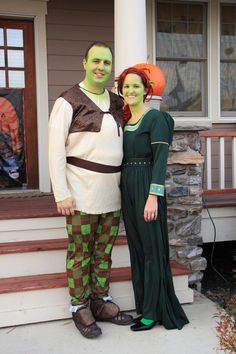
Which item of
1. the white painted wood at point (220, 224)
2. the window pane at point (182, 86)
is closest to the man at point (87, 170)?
the white painted wood at point (220, 224)

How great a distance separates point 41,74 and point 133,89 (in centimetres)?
255

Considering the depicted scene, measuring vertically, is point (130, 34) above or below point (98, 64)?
above

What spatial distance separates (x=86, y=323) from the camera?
8.72 ft

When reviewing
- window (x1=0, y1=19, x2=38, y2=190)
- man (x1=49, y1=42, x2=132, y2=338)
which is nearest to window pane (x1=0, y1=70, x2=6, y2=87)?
window (x1=0, y1=19, x2=38, y2=190)

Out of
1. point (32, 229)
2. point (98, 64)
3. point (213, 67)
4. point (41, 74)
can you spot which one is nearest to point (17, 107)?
point (41, 74)

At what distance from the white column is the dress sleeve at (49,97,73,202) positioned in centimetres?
109

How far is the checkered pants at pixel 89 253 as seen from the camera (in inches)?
104

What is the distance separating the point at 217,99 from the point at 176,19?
1085 millimetres

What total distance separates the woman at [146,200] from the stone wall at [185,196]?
0.83m

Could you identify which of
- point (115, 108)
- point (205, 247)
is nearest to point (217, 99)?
point (205, 247)

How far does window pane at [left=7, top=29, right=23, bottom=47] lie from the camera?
4.82m

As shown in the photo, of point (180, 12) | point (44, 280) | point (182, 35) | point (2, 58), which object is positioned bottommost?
point (44, 280)

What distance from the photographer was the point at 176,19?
17.7 ft

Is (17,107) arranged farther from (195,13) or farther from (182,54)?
(195,13)
